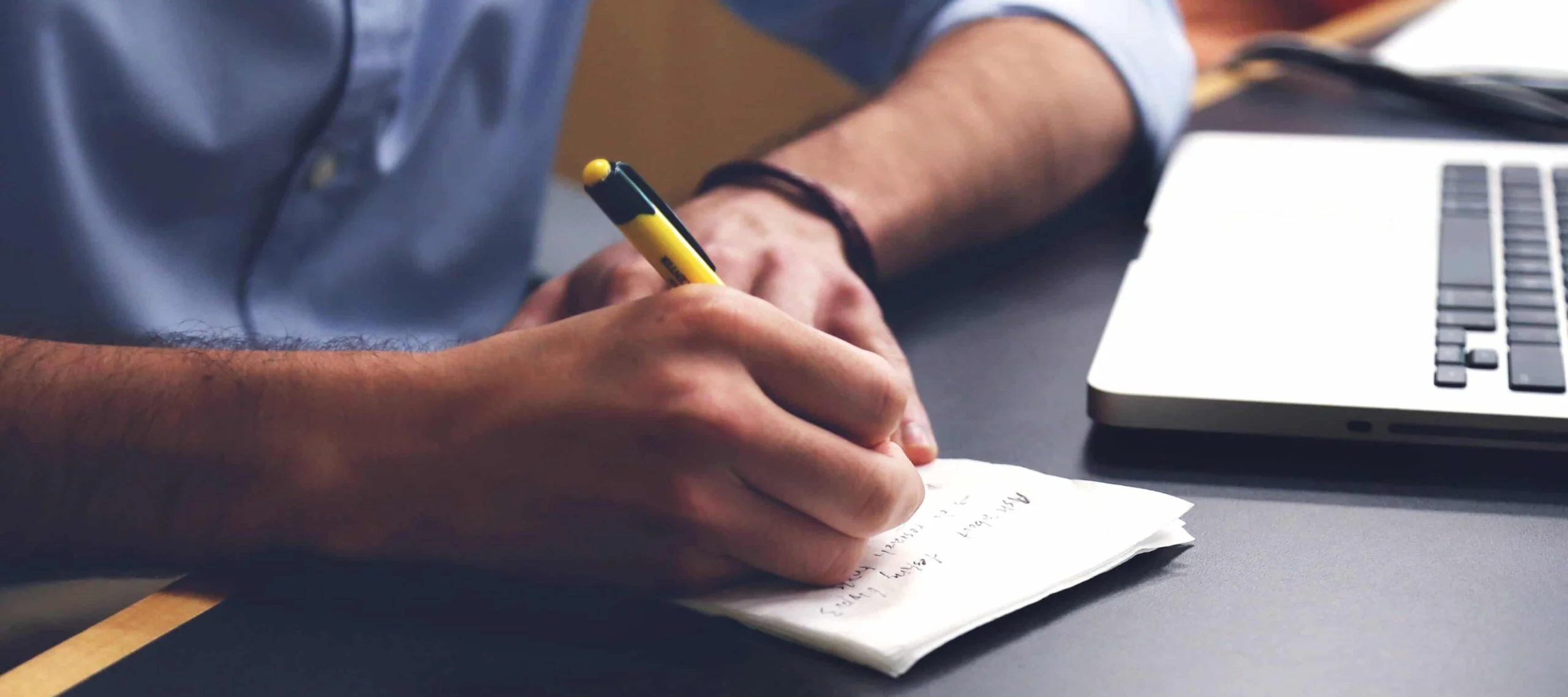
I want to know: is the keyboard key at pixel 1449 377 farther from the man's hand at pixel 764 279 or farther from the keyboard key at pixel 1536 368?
the man's hand at pixel 764 279

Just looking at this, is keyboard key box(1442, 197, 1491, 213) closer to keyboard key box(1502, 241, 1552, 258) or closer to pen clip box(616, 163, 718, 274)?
keyboard key box(1502, 241, 1552, 258)

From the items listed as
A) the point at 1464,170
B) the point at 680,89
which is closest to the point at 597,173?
the point at 1464,170

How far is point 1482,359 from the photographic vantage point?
456 mm

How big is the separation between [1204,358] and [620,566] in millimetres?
233

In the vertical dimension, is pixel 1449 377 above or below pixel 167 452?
below

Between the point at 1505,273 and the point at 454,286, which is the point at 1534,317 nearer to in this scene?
the point at 1505,273

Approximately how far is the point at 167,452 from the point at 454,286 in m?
0.41

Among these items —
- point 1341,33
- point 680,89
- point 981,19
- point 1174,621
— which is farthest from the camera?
point 680,89

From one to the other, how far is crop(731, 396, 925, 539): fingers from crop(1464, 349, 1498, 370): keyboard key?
22 centimetres

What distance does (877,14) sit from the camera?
948 mm

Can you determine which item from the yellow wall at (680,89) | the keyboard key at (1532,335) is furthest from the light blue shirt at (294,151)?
the yellow wall at (680,89)

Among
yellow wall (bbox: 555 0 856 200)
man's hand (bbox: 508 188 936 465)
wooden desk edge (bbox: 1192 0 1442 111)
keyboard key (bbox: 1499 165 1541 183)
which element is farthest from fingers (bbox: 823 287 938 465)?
yellow wall (bbox: 555 0 856 200)

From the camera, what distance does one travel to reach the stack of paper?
354mm

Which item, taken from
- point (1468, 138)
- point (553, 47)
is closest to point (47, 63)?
point (553, 47)
